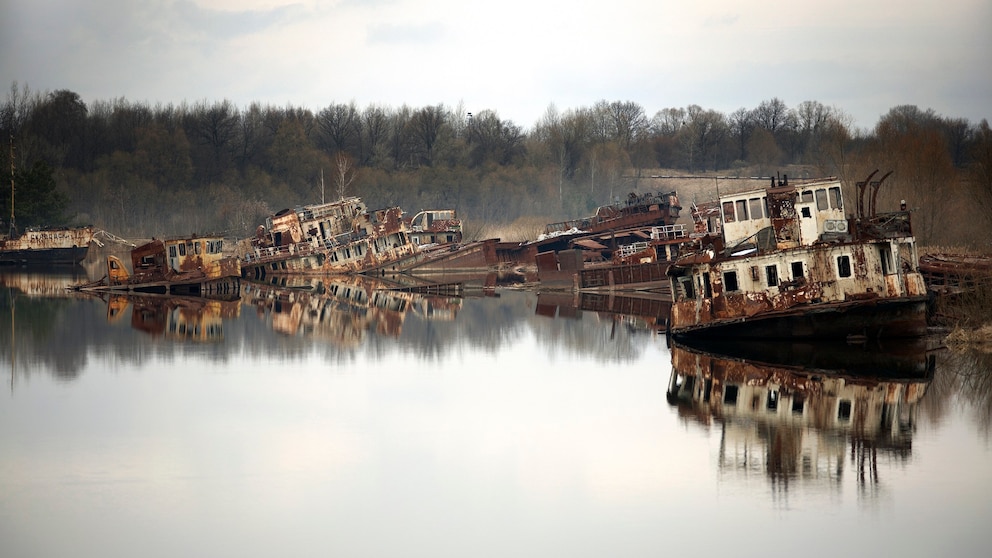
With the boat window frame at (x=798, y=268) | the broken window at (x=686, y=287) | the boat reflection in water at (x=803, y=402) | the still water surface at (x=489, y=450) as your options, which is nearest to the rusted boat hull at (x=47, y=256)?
the still water surface at (x=489, y=450)

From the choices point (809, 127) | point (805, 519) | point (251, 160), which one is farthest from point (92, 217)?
point (805, 519)

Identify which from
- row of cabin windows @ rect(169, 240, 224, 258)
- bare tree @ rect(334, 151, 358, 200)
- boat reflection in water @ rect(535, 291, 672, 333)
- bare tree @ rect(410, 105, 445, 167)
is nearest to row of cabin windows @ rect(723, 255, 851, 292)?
boat reflection in water @ rect(535, 291, 672, 333)

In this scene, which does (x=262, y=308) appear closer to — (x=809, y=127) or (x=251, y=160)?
(x=251, y=160)

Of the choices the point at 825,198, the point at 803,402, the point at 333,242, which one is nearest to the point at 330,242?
the point at 333,242

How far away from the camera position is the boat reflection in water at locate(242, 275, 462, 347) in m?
43.7

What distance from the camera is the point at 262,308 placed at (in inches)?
2064

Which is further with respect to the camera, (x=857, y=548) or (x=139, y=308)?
(x=139, y=308)

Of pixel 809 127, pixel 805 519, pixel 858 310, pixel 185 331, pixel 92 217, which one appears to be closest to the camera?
pixel 805 519

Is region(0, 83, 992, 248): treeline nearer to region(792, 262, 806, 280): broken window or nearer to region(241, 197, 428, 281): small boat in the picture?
region(241, 197, 428, 281): small boat

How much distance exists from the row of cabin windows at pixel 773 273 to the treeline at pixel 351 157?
73.9m

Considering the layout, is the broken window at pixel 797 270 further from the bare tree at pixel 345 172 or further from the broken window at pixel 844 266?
the bare tree at pixel 345 172

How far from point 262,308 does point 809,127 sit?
4415 inches

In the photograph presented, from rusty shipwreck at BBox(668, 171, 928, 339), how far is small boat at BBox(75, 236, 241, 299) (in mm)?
32188

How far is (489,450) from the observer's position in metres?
23.4
